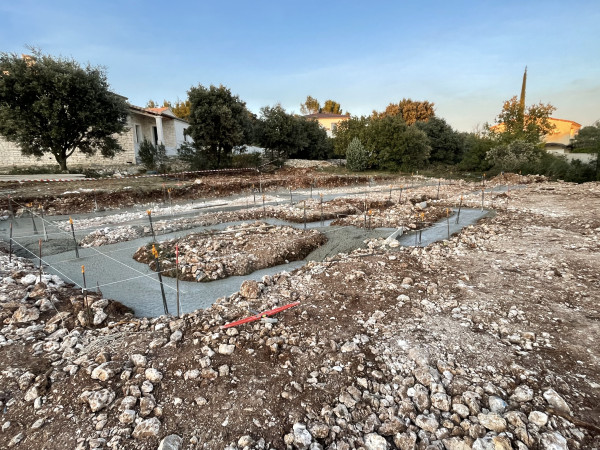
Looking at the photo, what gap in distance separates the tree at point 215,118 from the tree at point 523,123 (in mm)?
24675

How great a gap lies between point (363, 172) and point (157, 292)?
2484 cm

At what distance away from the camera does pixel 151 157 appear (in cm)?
2467

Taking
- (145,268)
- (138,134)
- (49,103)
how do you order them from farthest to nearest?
1. (138,134)
2. (49,103)
3. (145,268)

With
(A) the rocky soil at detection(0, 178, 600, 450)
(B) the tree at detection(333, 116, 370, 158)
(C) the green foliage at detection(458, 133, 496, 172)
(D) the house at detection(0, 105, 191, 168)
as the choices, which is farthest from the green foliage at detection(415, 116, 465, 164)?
(A) the rocky soil at detection(0, 178, 600, 450)

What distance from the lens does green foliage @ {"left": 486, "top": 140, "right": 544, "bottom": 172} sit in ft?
86.3

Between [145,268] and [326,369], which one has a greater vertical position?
[326,369]

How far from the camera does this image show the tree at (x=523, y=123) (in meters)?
29.2

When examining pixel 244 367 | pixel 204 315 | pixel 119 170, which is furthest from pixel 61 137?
pixel 244 367

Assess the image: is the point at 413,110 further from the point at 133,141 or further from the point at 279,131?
the point at 133,141

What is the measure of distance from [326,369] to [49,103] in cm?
2161

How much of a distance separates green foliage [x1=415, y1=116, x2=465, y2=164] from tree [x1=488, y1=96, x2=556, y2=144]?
13.8 feet

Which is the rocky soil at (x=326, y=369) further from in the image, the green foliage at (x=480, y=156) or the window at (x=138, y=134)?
the green foliage at (x=480, y=156)

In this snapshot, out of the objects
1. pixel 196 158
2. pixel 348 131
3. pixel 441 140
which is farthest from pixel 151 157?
pixel 441 140

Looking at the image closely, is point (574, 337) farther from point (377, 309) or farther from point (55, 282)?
point (55, 282)
